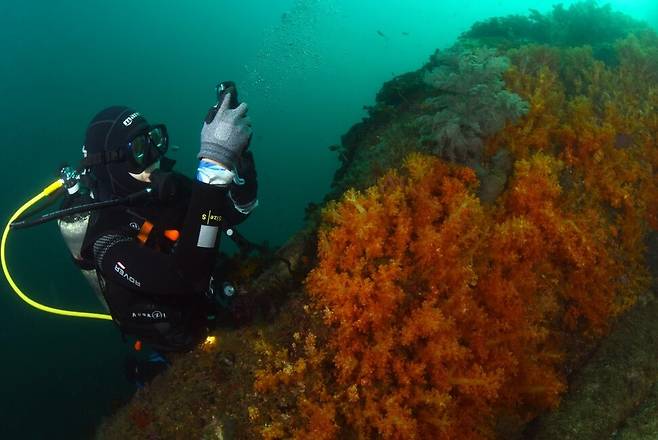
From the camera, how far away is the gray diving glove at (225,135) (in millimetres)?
3162

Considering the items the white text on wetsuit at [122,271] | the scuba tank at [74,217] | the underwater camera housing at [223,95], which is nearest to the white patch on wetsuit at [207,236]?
the white text on wetsuit at [122,271]

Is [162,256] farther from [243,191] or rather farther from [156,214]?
[243,191]

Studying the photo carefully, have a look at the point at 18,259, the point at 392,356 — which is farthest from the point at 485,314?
the point at 18,259

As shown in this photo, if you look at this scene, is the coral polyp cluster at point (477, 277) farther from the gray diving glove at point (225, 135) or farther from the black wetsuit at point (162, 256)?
the gray diving glove at point (225, 135)

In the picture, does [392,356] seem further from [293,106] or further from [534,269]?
[293,106]

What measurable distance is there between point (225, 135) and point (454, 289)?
2328mm

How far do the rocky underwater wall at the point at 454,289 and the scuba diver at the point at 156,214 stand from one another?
60 cm

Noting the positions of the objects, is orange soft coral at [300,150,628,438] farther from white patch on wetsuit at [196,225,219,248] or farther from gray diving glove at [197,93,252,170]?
gray diving glove at [197,93,252,170]

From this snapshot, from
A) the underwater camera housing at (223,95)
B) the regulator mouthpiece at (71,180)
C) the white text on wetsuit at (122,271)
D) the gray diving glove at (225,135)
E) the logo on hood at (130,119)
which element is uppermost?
the underwater camera housing at (223,95)

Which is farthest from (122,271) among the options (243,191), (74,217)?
(243,191)

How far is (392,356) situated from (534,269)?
1.81 metres

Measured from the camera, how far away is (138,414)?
12.4ft

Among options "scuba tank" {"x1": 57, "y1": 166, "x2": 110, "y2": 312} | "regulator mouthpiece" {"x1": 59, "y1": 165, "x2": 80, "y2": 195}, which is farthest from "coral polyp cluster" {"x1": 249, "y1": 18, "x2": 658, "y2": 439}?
"regulator mouthpiece" {"x1": 59, "y1": 165, "x2": 80, "y2": 195}

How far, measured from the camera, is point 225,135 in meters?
3.16
